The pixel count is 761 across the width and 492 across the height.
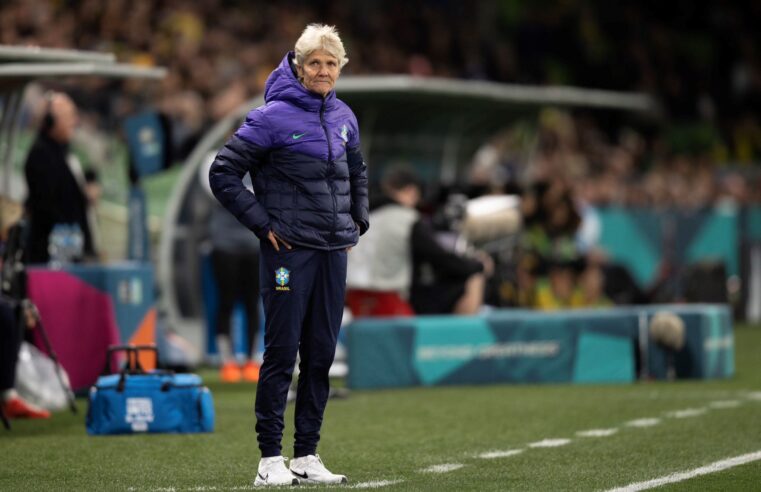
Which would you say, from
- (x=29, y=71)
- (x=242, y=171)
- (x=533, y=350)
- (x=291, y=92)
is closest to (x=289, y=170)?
(x=242, y=171)

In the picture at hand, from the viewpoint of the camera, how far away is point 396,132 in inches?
739

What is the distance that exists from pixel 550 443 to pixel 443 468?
1.39 m

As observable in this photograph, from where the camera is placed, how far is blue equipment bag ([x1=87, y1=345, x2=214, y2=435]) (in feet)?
35.8

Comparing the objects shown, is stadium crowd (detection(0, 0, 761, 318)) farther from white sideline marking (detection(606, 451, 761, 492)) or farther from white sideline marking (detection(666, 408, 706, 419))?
white sideline marking (detection(606, 451, 761, 492))

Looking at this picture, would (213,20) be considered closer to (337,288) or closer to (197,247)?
(197,247)

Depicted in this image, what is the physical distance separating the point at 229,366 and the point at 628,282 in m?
7.54

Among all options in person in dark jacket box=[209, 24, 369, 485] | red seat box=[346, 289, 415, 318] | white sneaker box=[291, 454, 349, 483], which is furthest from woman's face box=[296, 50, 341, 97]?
red seat box=[346, 289, 415, 318]

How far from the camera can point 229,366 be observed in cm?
1544

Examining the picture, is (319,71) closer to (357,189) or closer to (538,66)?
(357,189)

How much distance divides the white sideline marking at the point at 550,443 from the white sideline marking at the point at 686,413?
1601 mm

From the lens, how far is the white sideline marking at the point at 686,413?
11760 millimetres

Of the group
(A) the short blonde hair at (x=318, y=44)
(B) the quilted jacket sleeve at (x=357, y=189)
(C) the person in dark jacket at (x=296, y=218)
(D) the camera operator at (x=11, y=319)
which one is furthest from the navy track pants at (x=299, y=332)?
(D) the camera operator at (x=11, y=319)

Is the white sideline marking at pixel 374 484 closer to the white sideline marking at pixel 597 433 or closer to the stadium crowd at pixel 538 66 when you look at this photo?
the white sideline marking at pixel 597 433

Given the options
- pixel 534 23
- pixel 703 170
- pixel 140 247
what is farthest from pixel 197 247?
pixel 534 23
